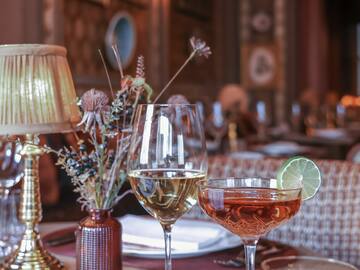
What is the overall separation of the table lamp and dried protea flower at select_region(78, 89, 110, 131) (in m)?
0.07

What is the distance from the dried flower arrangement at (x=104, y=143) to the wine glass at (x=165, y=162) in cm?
6

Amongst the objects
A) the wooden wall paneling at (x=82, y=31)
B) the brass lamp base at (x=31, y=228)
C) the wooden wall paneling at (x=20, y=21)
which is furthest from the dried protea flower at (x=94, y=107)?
the wooden wall paneling at (x=82, y=31)

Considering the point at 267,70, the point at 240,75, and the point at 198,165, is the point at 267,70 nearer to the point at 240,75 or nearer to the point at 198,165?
the point at 240,75

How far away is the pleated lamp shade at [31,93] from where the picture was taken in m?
1.06

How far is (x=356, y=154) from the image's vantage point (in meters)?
2.43

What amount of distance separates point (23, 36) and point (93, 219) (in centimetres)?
341

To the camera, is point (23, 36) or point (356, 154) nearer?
point (356, 154)

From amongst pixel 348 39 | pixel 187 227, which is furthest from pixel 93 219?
Answer: pixel 348 39

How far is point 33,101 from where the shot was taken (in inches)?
42.1

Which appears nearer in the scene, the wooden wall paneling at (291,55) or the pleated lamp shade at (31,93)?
the pleated lamp shade at (31,93)

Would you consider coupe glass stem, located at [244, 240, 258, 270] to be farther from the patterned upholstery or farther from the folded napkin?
the patterned upholstery

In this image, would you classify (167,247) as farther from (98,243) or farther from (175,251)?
(175,251)

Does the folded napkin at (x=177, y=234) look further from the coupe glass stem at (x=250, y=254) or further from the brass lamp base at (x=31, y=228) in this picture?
the coupe glass stem at (x=250, y=254)

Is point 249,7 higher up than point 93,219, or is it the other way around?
point 249,7
